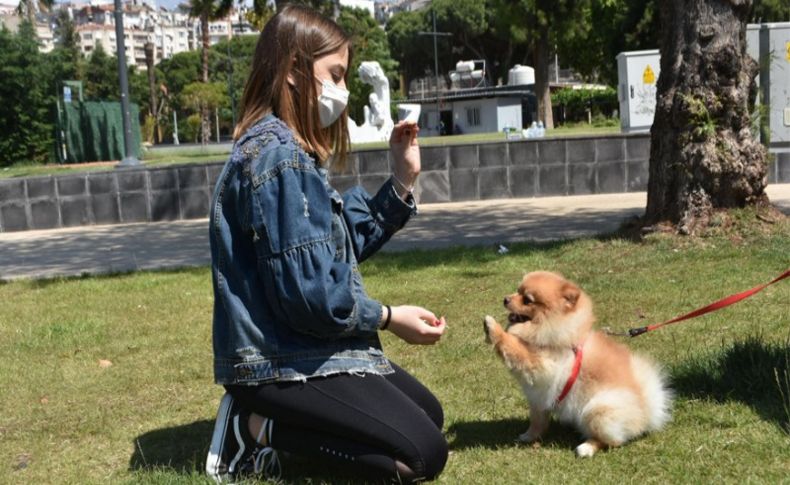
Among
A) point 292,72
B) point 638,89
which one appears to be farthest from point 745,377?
point 638,89

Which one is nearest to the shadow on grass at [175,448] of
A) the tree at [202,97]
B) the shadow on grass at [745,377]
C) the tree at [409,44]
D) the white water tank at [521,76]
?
the shadow on grass at [745,377]

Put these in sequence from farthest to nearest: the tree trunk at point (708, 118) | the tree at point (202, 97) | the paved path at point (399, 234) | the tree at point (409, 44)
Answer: the tree at point (409, 44), the tree at point (202, 97), the paved path at point (399, 234), the tree trunk at point (708, 118)

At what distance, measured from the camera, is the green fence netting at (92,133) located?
3519cm

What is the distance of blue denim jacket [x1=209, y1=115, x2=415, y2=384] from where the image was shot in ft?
10.0

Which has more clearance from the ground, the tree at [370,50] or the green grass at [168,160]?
the tree at [370,50]

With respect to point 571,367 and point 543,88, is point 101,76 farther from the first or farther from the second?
point 571,367

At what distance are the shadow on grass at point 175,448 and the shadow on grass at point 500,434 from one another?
3.62 feet

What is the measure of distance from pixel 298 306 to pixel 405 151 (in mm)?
1044

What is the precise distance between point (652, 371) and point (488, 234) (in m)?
6.97

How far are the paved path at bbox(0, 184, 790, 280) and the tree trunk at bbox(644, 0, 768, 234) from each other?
1.75 m

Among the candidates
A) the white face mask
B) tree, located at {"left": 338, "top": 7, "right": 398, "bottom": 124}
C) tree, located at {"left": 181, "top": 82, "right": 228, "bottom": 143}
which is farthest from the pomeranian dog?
tree, located at {"left": 338, "top": 7, "right": 398, "bottom": 124}

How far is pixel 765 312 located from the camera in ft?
18.4

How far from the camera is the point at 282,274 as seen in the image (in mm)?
3055

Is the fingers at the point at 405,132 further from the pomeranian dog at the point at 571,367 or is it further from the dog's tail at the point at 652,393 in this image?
the dog's tail at the point at 652,393
